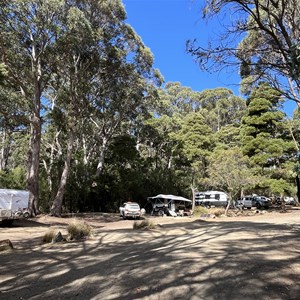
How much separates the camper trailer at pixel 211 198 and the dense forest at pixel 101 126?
2.09 metres

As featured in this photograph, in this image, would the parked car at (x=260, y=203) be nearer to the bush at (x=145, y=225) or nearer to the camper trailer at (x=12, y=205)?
the bush at (x=145, y=225)

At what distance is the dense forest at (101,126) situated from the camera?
76.8ft

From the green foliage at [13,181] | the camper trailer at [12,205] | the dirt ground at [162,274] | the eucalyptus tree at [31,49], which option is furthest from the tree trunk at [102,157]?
the dirt ground at [162,274]

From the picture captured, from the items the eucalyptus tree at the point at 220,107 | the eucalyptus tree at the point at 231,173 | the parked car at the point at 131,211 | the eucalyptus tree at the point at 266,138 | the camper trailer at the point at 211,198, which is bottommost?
the parked car at the point at 131,211

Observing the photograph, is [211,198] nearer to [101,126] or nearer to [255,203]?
[255,203]

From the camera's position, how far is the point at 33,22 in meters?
22.3

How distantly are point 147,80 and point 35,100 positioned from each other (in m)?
10.6

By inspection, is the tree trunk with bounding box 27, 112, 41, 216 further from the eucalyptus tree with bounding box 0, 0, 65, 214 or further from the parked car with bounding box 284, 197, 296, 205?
the parked car with bounding box 284, 197, 296, 205

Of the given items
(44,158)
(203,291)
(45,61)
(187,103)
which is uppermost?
(187,103)

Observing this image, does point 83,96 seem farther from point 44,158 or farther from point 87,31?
point 44,158

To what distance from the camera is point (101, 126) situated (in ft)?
123

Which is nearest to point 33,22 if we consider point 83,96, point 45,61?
point 45,61

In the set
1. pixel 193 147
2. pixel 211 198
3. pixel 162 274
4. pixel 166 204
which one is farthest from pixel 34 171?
pixel 211 198

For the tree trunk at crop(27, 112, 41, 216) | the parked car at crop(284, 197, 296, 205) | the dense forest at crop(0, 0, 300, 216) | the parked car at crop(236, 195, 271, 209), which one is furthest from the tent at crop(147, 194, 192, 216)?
the parked car at crop(284, 197, 296, 205)
